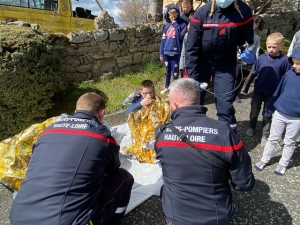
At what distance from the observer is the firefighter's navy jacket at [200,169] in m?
1.70

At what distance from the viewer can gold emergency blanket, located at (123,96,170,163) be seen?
10.6 feet

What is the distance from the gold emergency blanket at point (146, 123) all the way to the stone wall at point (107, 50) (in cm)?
271

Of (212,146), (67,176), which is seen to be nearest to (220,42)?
(212,146)

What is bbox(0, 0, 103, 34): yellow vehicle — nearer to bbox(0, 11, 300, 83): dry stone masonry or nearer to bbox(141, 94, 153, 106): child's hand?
bbox(0, 11, 300, 83): dry stone masonry

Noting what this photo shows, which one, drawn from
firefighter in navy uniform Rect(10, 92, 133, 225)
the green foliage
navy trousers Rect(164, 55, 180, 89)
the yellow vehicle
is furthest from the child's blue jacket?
the yellow vehicle

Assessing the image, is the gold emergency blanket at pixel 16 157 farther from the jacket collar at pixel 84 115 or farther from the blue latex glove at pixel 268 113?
the blue latex glove at pixel 268 113

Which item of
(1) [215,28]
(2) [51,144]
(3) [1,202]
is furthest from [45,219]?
(1) [215,28]

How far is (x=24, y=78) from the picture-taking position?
12.8 ft

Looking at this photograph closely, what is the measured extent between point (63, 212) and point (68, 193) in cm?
12

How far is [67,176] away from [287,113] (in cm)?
245

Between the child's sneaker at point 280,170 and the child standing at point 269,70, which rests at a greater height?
the child standing at point 269,70

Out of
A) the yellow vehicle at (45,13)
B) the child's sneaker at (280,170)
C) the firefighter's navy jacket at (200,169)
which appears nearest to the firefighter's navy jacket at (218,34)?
the child's sneaker at (280,170)

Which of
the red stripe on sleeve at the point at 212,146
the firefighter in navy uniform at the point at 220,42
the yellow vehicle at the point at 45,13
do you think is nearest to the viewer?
the red stripe on sleeve at the point at 212,146

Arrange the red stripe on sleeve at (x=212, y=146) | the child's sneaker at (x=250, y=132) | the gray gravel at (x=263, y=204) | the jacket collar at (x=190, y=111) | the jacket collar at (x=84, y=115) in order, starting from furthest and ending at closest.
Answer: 1. the child's sneaker at (x=250, y=132)
2. the gray gravel at (x=263, y=204)
3. the jacket collar at (x=84, y=115)
4. the jacket collar at (x=190, y=111)
5. the red stripe on sleeve at (x=212, y=146)
